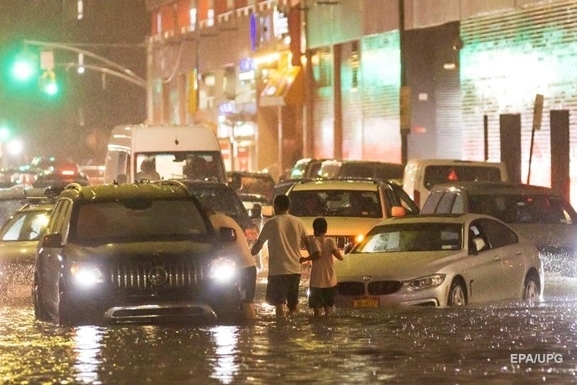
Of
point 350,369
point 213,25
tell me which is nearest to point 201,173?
point 350,369

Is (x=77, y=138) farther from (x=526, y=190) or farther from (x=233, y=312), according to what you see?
(x=233, y=312)

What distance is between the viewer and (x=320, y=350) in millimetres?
14570

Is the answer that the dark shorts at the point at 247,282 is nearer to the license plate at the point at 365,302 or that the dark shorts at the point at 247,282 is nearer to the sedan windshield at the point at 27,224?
the license plate at the point at 365,302

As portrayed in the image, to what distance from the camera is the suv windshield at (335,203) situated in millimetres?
25578

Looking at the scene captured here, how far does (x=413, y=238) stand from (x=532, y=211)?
16.2 feet

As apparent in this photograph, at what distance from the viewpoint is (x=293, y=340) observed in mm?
15484

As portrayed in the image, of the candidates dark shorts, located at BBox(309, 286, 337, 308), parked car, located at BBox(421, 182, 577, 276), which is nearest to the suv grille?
dark shorts, located at BBox(309, 286, 337, 308)

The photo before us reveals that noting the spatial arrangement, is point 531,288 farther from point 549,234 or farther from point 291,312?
point 291,312

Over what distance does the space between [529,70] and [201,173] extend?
483 inches

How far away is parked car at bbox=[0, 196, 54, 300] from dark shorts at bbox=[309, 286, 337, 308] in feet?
18.7

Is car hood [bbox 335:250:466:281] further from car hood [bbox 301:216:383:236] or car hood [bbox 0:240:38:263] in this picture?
car hood [bbox 0:240:38:263]

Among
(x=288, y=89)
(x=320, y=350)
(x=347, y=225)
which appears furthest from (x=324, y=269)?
(x=288, y=89)

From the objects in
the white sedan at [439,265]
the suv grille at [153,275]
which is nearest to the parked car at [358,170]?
the white sedan at [439,265]

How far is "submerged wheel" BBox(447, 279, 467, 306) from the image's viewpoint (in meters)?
19.4
